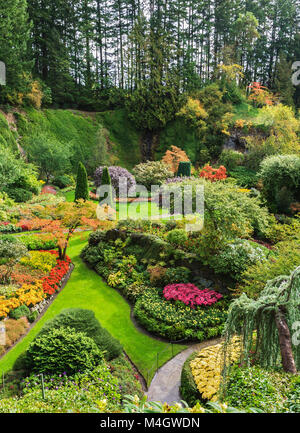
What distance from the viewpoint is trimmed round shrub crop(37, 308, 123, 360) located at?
266 inches

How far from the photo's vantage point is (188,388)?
6.23 metres

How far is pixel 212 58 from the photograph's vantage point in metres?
36.7

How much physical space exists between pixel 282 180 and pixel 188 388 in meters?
13.7

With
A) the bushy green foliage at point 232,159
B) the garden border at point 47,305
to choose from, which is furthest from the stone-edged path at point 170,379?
the bushy green foliage at point 232,159

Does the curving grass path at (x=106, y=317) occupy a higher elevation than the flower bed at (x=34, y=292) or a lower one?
lower

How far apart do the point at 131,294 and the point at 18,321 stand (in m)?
3.74

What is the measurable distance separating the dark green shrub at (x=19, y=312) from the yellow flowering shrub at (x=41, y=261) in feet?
8.39

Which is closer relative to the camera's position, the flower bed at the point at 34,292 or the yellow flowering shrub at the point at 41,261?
the flower bed at the point at 34,292

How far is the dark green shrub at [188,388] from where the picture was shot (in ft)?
20.0

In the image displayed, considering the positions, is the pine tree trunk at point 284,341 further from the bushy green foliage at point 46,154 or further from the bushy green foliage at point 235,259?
the bushy green foliage at point 46,154

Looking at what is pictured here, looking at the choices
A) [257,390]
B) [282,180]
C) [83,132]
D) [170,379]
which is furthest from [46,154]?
[257,390]

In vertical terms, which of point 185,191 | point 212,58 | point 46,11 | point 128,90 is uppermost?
point 46,11

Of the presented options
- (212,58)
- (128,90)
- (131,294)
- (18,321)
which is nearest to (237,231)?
(131,294)

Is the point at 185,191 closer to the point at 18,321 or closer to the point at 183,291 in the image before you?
the point at 183,291
